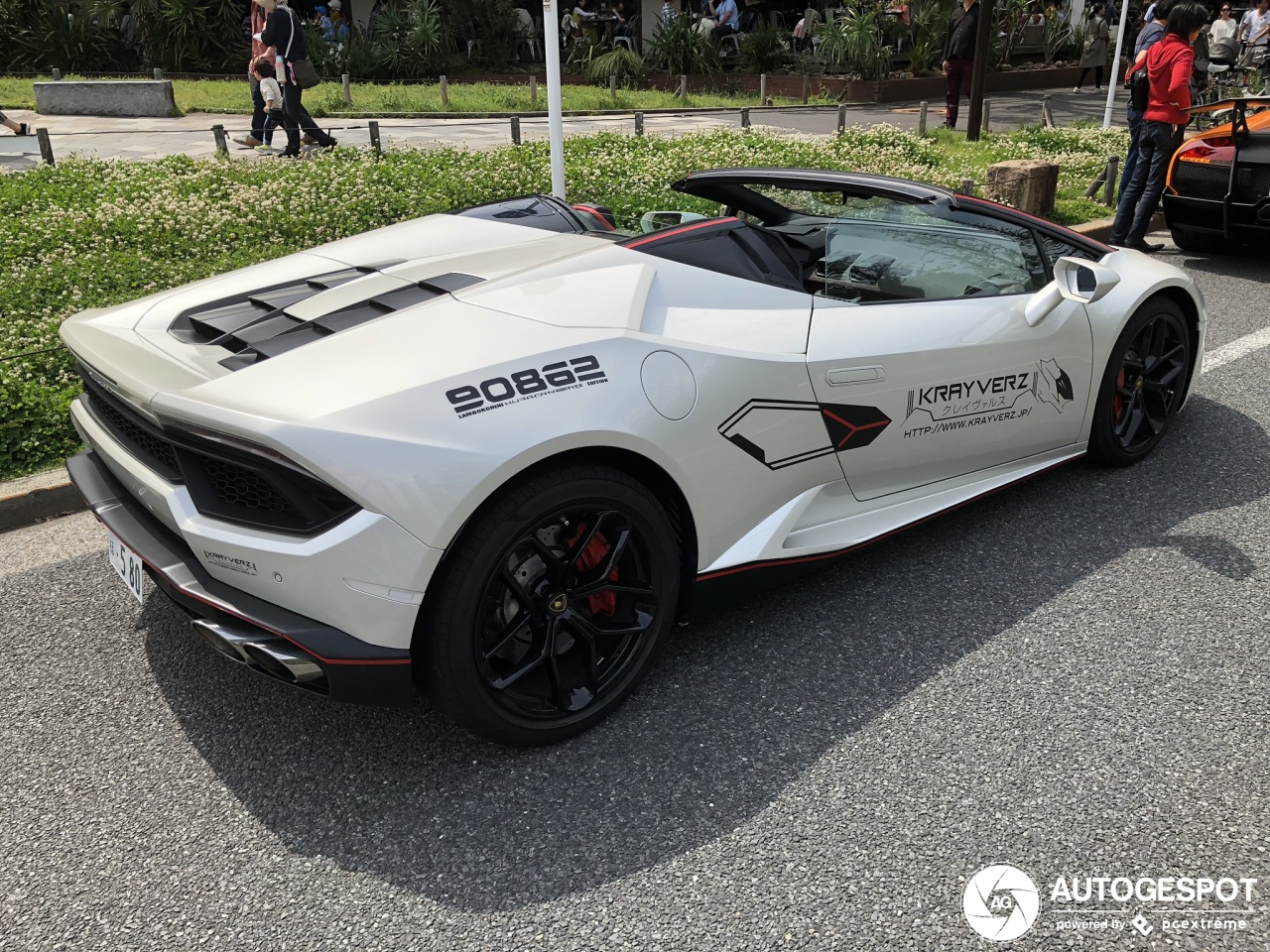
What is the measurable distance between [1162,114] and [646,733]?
7.00m

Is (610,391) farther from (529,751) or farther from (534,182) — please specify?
(534,182)

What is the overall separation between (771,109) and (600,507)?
18.2 meters

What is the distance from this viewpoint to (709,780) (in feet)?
8.48

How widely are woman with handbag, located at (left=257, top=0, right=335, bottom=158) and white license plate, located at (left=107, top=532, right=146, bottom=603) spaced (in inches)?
356

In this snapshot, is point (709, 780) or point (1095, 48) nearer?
point (709, 780)

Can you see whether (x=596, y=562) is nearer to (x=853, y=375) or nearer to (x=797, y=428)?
(x=797, y=428)

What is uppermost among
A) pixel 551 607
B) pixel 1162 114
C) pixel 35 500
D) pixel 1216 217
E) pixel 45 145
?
pixel 1162 114

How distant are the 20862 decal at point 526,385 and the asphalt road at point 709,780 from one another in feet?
3.05

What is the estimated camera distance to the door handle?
10.0 feet

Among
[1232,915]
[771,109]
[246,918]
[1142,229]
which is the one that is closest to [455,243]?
[246,918]

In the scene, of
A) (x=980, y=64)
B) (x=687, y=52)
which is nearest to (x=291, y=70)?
(x=980, y=64)

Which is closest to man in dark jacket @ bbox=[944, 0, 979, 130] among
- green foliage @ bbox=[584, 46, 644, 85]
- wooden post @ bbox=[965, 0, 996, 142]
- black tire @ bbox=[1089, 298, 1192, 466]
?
wooden post @ bbox=[965, 0, 996, 142]

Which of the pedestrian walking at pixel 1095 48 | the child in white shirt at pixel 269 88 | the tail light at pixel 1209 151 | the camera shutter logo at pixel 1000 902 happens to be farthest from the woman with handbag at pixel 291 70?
the pedestrian walking at pixel 1095 48

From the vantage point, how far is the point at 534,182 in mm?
9008
